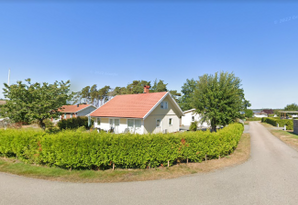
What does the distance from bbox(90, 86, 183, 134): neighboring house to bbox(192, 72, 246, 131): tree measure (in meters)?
4.41

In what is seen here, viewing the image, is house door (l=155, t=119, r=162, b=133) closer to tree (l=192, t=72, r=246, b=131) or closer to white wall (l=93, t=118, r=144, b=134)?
white wall (l=93, t=118, r=144, b=134)

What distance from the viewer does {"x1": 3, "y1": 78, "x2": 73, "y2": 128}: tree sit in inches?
442

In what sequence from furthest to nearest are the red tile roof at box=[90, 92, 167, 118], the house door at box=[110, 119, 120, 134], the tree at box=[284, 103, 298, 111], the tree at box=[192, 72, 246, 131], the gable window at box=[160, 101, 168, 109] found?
the tree at box=[284, 103, 298, 111], the gable window at box=[160, 101, 168, 109], the house door at box=[110, 119, 120, 134], the red tile roof at box=[90, 92, 167, 118], the tree at box=[192, 72, 246, 131]

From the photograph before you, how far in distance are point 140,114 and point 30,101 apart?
1072 cm

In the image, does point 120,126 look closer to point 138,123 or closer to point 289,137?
→ point 138,123

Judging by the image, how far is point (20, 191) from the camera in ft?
18.2

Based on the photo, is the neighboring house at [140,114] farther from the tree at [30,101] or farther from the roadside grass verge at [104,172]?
the roadside grass verge at [104,172]

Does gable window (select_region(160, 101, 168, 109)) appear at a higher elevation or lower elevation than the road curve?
higher

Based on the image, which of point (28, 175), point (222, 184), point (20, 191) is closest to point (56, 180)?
point (20, 191)

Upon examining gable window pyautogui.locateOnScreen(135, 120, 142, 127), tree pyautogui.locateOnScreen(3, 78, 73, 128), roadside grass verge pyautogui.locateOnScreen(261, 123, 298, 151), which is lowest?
roadside grass verge pyautogui.locateOnScreen(261, 123, 298, 151)

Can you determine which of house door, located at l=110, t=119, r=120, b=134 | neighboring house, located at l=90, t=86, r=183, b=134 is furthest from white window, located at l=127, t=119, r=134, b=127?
house door, located at l=110, t=119, r=120, b=134

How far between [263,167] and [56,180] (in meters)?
10.5

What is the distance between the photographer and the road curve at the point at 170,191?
16.6 ft

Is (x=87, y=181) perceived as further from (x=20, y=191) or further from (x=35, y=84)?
(x=35, y=84)
